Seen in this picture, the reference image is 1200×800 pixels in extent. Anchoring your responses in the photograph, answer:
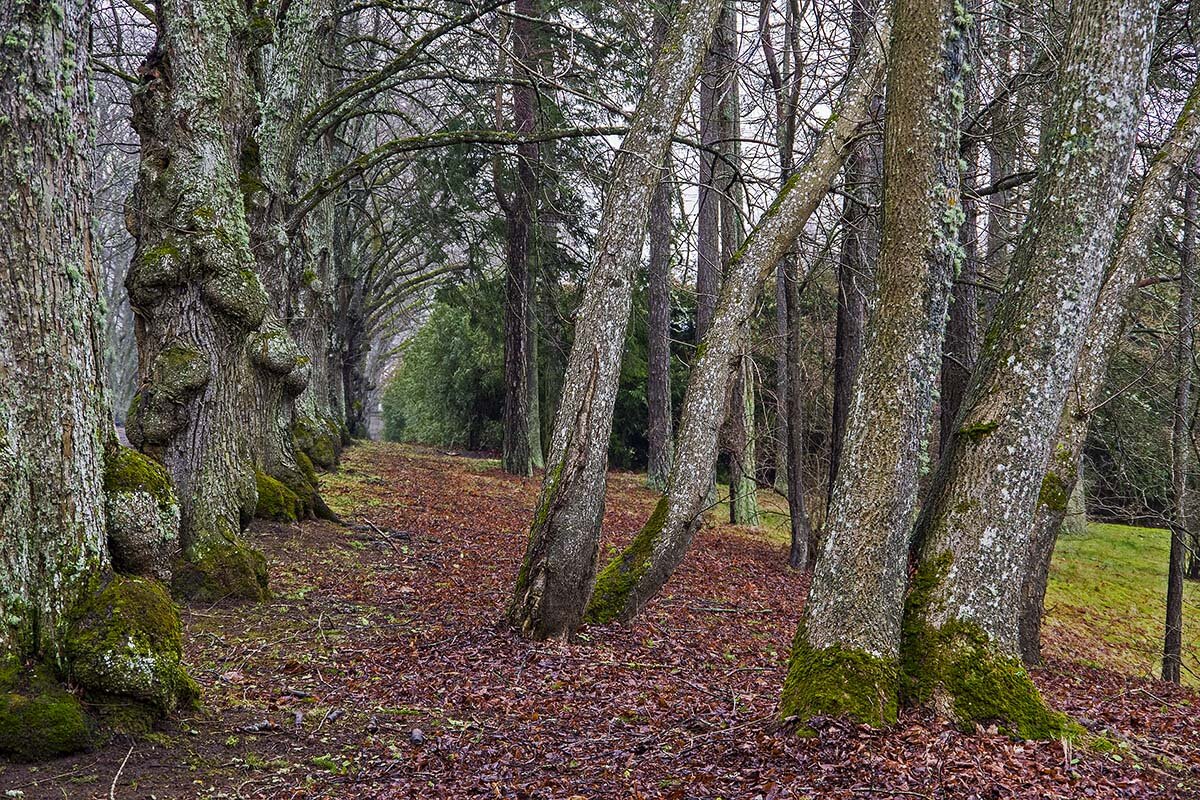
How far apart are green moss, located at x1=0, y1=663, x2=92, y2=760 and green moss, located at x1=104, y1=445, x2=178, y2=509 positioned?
0.87 metres

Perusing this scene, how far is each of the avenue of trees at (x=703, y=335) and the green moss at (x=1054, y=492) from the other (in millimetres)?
77

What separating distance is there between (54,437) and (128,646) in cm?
97

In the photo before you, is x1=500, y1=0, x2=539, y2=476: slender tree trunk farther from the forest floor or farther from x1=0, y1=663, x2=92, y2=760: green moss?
x1=0, y1=663, x2=92, y2=760: green moss

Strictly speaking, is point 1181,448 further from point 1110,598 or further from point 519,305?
point 519,305

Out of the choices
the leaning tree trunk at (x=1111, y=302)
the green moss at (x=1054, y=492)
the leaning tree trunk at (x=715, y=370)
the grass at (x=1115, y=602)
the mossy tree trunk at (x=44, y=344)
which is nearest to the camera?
the mossy tree trunk at (x=44, y=344)

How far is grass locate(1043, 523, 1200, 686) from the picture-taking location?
365 inches

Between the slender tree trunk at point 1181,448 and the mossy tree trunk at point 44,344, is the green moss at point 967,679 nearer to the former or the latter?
the mossy tree trunk at point 44,344

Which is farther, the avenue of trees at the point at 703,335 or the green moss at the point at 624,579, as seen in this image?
the green moss at the point at 624,579

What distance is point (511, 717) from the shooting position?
177 inches

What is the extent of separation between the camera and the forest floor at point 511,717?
129 inches

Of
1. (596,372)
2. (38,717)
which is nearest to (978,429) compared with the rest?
(596,372)

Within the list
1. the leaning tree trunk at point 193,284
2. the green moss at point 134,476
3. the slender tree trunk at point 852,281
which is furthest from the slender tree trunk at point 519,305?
the green moss at point 134,476

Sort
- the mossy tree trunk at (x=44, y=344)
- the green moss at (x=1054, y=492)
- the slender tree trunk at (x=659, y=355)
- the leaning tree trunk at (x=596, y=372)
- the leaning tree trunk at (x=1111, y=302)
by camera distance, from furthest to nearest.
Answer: the slender tree trunk at (x=659, y=355) → the leaning tree trunk at (x=596, y=372) → the green moss at (x=1054, y=492) → the leaning tree trunk at (x=1111, y=302) → the mossy tree trunk at (x=44, y=344)

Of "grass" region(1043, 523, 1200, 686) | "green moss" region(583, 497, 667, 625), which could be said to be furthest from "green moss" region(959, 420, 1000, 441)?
"grass" region(1043, 523, 1200, 686)
